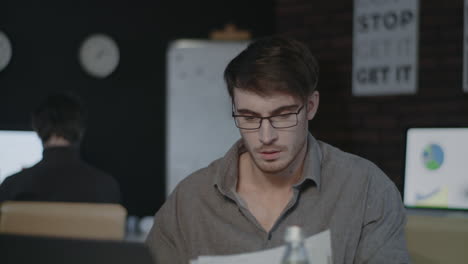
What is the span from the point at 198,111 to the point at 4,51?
1.69 metres

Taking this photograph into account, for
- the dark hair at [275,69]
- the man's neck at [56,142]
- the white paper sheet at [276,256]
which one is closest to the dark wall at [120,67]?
the man's neck at [56,142]

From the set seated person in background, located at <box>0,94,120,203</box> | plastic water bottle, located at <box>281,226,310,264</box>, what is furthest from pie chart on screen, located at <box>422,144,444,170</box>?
plastic water bottle, located at <box>281,226,310,264</box>

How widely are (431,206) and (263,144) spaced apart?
46.2 inches

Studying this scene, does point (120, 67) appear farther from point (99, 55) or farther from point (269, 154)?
point (269, 154)

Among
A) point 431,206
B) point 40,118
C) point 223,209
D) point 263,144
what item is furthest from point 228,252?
point 40,118

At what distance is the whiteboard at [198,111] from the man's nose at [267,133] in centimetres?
361

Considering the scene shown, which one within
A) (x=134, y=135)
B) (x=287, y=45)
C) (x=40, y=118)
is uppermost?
(x=287, y=45)

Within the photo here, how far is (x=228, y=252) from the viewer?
70.1 inches

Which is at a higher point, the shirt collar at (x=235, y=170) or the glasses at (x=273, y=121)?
the glasses at (x=273, y=121)

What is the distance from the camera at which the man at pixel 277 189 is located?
1.68 meters

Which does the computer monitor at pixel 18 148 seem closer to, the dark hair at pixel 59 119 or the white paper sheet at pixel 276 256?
the dark hair at pixel 59 119

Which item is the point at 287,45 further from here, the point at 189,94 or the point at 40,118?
the point at 189,94

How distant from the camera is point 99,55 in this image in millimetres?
5848

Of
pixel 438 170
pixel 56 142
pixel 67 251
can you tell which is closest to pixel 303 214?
pixel 67 251
